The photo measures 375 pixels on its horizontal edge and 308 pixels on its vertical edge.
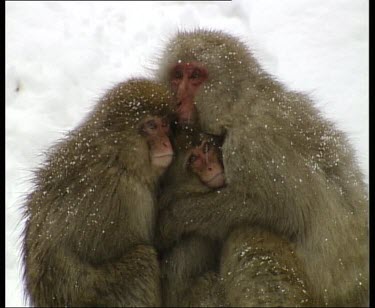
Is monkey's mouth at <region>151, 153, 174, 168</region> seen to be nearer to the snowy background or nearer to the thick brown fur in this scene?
the thick brown fur

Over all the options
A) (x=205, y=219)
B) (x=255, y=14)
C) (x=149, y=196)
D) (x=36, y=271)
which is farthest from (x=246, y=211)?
(x=255, y=14)

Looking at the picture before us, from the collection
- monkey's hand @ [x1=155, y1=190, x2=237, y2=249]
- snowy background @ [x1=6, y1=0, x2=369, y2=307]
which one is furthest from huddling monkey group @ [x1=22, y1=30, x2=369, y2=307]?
snowy background @ [x1=6, y1=0, x2=369, y2=307]

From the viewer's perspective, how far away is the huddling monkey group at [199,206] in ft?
17.1

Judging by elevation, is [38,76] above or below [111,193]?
above

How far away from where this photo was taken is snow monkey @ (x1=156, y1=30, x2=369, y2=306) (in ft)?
17.8

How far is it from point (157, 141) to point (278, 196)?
2.66ft

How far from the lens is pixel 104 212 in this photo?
5.26m

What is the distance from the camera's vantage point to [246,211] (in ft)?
17.9

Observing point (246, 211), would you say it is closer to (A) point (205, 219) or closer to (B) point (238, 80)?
(A) point (205, 219)

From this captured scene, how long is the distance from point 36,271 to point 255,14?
4.41m

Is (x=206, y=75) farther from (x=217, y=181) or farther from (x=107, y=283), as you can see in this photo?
(x=107, y=283)

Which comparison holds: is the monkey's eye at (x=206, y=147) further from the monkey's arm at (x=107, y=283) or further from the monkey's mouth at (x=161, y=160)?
the monkey's arm at (x=107, y=283)

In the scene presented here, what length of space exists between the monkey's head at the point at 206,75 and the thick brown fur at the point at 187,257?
0.44 feet

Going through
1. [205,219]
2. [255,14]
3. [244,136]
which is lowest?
[205,219]
